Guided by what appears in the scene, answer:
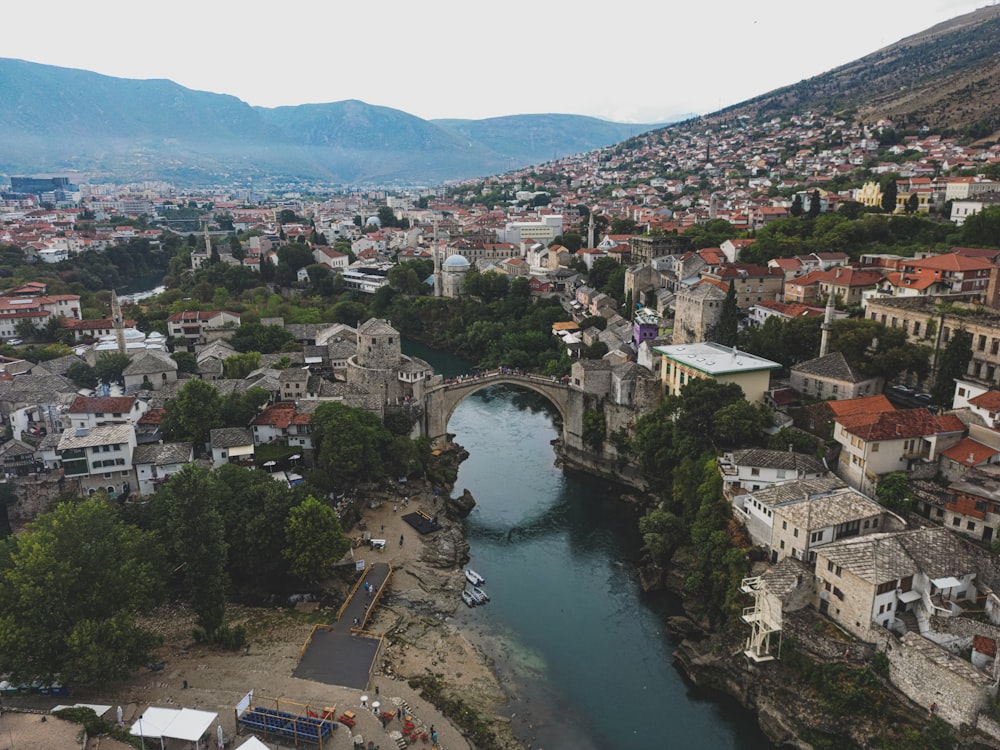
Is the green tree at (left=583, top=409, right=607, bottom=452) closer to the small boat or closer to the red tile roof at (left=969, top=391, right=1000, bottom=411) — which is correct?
the small boat

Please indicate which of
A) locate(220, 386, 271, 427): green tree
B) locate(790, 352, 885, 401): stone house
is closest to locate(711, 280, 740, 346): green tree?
locate(790, 352, 885, 401): stone house

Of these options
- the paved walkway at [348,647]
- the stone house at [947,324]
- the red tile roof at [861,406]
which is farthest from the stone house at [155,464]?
the stone house at [947,324]

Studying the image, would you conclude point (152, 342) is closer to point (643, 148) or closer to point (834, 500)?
point (834, 500)

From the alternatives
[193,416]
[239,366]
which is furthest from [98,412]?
[239,366]

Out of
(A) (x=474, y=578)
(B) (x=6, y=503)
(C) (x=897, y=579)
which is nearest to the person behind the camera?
(C) (x=897, y=579)

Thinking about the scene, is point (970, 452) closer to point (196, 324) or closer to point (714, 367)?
point (714, 367)

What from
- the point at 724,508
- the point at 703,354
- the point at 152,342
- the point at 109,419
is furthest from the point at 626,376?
the point at 152,342
